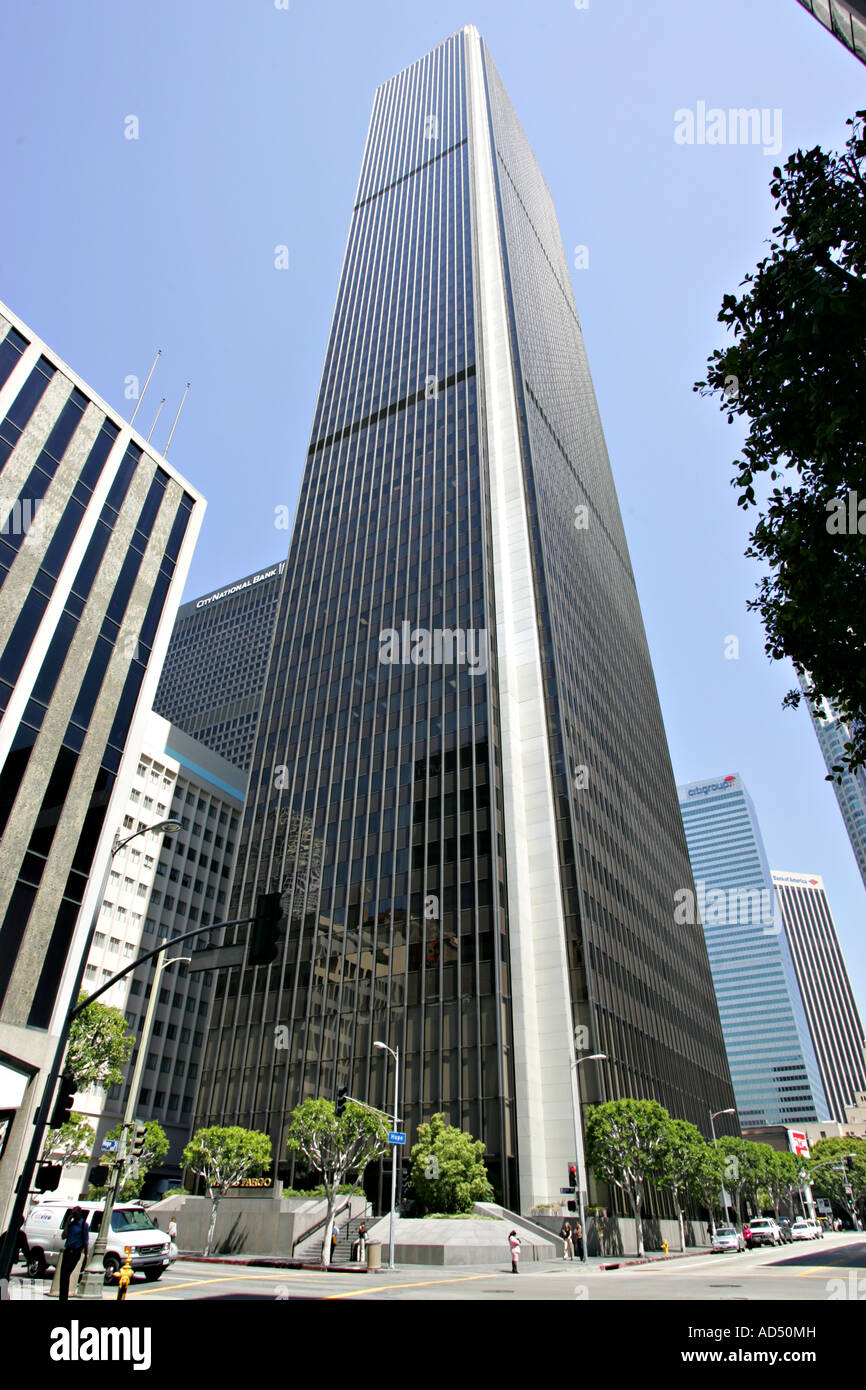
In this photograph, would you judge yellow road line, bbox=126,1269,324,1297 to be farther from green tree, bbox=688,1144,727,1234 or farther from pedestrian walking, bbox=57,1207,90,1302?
green tree, bbox=688,1144,727,1234

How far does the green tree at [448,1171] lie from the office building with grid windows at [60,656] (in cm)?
2369

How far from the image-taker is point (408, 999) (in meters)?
52.4

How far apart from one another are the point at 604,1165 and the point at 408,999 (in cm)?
1539

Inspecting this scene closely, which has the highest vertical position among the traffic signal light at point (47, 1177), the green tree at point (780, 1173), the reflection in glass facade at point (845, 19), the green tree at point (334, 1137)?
the reflection in glass facade at point (845, 19)

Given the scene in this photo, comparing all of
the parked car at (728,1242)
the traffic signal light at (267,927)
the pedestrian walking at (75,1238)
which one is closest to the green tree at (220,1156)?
the pedestrian walking at (75,1238)

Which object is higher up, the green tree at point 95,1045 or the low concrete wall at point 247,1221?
the green tree at point 95,1045

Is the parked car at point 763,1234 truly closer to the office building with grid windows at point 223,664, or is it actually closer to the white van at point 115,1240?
the white van at point 115,1240

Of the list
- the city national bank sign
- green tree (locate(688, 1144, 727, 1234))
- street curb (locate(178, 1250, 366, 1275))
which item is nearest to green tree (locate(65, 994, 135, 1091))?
street curb (locate(178, 1250, 366, 1275))

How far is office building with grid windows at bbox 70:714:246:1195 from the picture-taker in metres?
73.6

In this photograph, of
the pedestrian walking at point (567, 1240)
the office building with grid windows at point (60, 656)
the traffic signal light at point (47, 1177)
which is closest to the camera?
the traffic signal light at point (47, 1177)

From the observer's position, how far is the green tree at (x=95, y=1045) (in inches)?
1379
